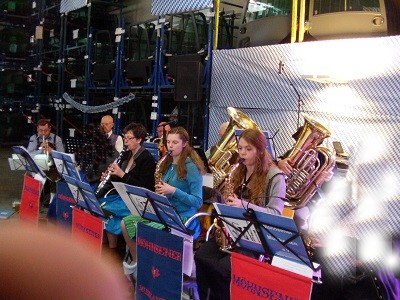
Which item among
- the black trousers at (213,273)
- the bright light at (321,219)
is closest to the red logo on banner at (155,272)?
the black trousers at (213,273)

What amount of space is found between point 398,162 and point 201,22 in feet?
19.0

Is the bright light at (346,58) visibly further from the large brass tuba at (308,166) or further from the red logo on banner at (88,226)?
the red logo on banner at (88,226)

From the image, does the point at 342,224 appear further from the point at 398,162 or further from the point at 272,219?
the point at 272,219

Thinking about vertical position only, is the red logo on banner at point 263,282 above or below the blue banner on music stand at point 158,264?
above

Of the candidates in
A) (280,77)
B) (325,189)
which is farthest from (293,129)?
(325,189)

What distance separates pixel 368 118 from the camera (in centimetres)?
566

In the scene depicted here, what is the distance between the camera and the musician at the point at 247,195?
425 cm

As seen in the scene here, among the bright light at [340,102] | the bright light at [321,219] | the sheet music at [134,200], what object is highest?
the bright light at [340,102]

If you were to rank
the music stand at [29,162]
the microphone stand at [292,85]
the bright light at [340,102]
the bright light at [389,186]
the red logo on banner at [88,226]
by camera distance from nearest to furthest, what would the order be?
the red logo on banner at [88,226] < the bright light at [389,186] < the bright light at [340,102] < the microphone stand at [292,85] < the music stand at [29,162]

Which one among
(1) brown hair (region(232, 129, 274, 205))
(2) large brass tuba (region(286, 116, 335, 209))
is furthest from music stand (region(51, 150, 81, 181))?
(2) large brass tuba (region(286, 116, 335, 209))

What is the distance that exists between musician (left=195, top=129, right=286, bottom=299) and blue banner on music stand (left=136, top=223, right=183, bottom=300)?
33 cm

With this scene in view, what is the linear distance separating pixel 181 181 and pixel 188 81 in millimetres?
3550

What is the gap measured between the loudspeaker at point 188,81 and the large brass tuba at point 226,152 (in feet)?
6.98

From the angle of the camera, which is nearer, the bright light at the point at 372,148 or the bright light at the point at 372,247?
the bright light at the point at 372,247
